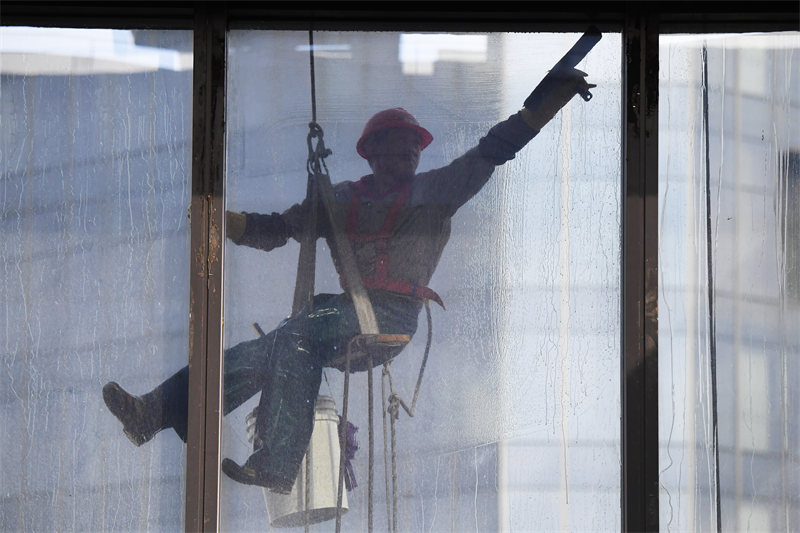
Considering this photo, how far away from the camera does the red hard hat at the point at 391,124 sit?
3395 millimetres

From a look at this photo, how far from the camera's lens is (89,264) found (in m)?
3.35

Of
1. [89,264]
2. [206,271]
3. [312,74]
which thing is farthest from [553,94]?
[89,264]

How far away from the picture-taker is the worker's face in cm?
339

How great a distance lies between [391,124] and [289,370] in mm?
818

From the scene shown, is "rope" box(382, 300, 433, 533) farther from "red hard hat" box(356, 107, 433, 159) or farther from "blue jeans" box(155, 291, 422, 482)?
"red hard hat" box(356, 107, 433, 159)

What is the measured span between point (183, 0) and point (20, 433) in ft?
4.60

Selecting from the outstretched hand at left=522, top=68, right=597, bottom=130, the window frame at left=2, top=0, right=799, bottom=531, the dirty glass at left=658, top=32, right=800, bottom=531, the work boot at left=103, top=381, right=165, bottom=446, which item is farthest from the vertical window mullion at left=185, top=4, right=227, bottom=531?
the dirty glass at left=658, top=32, right=800, bottom=531

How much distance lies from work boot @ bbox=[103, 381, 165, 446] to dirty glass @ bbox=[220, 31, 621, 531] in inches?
8.8

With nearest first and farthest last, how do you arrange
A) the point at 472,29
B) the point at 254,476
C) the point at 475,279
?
the point at 254,476 → the point at 475,279 → the point at 472,29

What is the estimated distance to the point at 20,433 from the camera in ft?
10.7

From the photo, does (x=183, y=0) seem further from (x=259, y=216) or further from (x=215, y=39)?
(x=259, y=216)

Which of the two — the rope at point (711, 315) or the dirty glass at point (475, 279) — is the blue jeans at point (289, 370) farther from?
the rope at point (711, 315)

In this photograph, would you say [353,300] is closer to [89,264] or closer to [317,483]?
[317,483]

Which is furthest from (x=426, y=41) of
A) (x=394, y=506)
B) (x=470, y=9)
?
(x=394, y=506)
